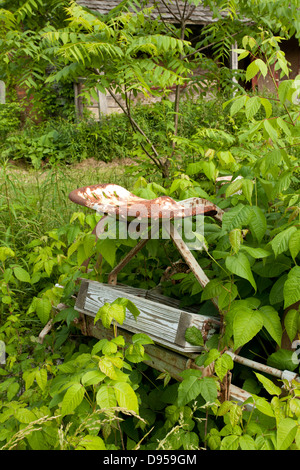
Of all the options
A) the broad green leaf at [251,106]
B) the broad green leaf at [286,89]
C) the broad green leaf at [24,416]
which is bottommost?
the broad green leaf at [24,416]

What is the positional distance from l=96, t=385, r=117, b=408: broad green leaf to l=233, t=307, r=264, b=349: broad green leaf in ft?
1.60

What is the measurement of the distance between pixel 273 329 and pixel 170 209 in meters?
0.64

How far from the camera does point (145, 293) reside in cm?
239

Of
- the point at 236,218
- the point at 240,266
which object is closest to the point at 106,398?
the point at 240,266

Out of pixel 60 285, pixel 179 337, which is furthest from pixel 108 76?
pixel 179 337

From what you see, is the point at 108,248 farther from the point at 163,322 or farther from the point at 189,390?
the point at 189,390

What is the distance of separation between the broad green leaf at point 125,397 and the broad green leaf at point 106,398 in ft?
0.06

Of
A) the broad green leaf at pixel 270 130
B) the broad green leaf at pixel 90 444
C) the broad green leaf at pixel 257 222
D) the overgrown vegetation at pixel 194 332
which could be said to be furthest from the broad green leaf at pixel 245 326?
the broad green leaf at pixel 270 130

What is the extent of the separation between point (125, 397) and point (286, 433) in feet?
1.80

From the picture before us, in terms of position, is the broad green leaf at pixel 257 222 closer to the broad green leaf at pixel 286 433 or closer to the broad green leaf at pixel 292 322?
the broad green leaf at pixel 292 322

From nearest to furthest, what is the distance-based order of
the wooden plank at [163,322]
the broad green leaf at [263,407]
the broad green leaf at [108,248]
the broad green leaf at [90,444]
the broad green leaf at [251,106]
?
the broad green leaf at [90,444]
the broad green leaf at [263,407]
the broad green leaf at [251,106]
the wooden plank at [163,322]
the broad green leaf at [108,248]

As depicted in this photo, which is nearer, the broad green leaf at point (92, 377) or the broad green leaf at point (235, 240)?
the broad green leaf at point (92, 377)

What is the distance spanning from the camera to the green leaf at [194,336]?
1.68m
